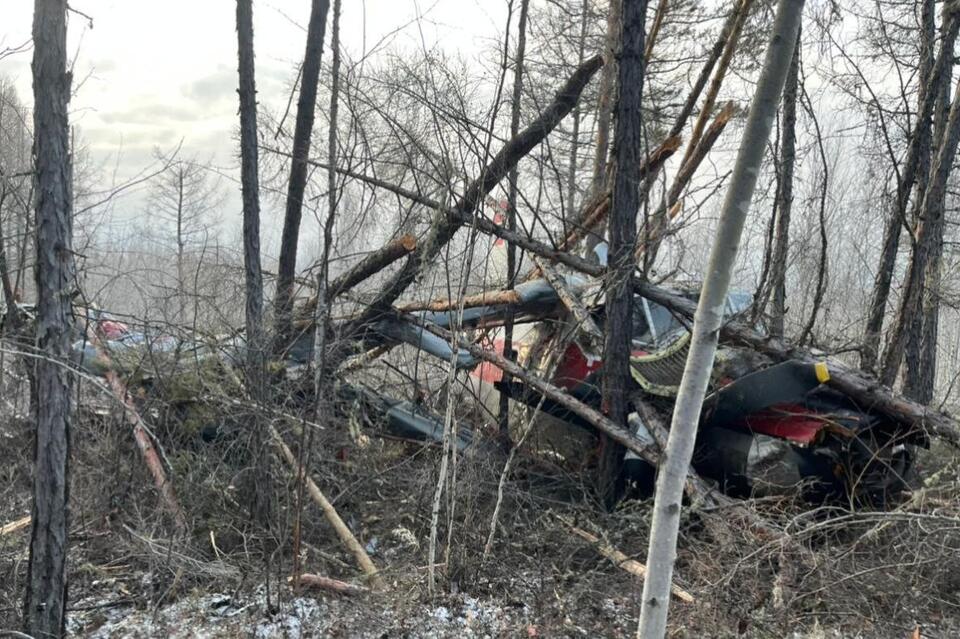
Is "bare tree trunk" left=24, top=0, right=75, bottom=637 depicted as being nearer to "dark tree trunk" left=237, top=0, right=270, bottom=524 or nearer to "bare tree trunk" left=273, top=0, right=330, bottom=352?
"dark tree trunk" left=237, top=0, right=270, bottom=524

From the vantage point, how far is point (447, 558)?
4.93m

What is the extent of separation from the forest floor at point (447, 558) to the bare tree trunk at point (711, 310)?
1.69m

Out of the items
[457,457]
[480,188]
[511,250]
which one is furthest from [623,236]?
[457,457]

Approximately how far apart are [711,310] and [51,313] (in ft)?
10.9

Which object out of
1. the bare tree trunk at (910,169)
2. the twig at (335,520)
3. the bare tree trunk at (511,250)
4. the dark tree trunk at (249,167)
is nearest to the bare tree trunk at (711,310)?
the twig at (335,520)

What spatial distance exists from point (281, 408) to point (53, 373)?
1837mm

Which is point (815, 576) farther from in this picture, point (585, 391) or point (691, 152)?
point (691, 152)

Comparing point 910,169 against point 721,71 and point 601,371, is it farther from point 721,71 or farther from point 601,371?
point 601,371

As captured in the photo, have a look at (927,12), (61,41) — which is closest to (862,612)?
(61,41)

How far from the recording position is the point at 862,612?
447cm

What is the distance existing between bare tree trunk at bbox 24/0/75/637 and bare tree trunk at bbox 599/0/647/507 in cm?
386

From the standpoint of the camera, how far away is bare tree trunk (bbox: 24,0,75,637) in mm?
3781

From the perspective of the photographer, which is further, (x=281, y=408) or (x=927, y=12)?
(x=927, y=12)

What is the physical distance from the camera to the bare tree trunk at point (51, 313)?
3.78 m
